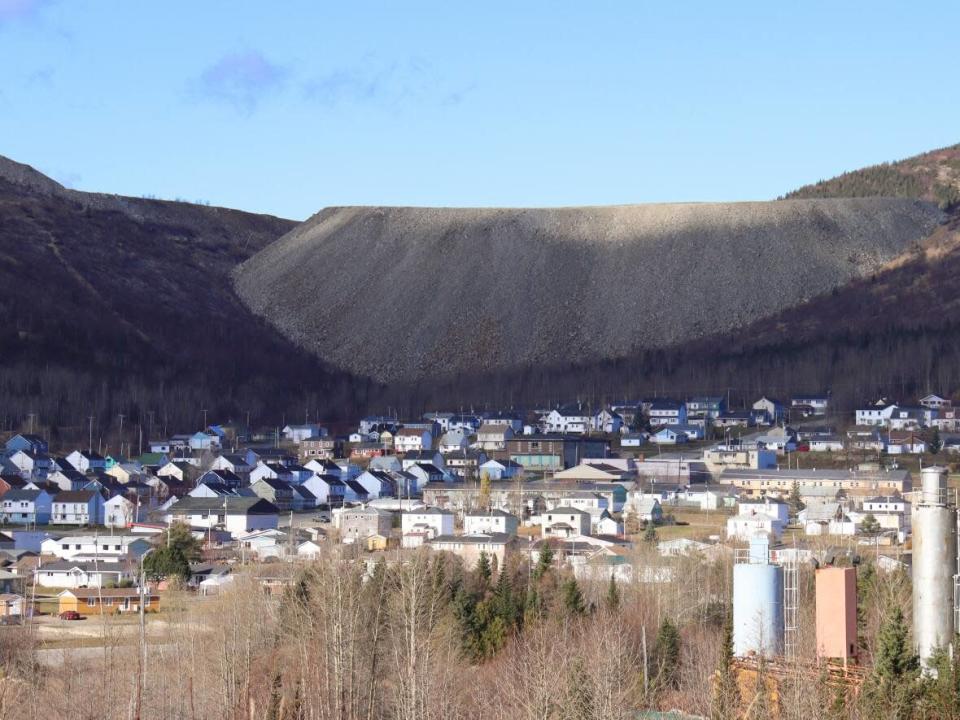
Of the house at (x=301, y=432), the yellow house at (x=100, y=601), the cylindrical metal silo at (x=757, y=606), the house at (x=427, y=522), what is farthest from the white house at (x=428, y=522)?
the house at (x=301, y=432)

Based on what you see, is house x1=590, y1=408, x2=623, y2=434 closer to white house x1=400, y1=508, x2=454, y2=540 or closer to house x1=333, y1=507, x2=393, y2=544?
house x1=333, y1=507, x2=393, y2=544

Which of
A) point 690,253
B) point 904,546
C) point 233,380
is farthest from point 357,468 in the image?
point 690,253

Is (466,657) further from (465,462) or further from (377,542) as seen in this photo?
(465,462)

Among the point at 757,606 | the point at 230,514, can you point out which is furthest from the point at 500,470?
the point at 757,606

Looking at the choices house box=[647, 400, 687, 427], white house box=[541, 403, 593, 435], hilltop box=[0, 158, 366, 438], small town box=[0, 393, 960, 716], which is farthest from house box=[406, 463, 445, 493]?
hilltop box=[0, 158, 366, 438]

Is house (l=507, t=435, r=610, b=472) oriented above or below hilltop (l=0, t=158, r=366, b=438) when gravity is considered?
below

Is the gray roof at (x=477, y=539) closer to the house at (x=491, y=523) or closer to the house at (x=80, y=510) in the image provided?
the house at (x=491, y=523)
